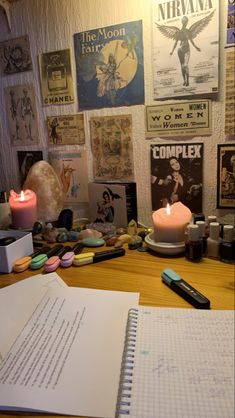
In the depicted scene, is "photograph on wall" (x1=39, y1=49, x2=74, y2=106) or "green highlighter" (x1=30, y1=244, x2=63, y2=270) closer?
"green highlighter" (x1=30, y1=244, x2=63, y2=270)

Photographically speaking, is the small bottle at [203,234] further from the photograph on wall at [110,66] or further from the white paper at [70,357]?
the photograph on wall at [110,66]

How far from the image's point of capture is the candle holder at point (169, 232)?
591 millimetres

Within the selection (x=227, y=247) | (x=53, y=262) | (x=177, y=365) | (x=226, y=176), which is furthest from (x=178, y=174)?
(x=177, y=365)

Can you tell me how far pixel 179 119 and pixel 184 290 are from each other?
1.20ft

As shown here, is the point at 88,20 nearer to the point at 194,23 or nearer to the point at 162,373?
the point at 194,23

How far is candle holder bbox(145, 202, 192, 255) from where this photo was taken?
0.59 meters

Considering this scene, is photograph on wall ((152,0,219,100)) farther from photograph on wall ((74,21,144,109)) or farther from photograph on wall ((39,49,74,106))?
photograph on wall ((39,49,74,106))

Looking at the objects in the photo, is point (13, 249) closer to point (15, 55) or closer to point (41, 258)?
point (41, 258)

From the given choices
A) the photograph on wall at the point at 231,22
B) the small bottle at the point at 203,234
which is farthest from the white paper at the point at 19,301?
the photograph on wall at the point at 231,22

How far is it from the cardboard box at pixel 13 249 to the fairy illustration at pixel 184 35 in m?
0.43

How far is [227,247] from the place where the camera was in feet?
1.80

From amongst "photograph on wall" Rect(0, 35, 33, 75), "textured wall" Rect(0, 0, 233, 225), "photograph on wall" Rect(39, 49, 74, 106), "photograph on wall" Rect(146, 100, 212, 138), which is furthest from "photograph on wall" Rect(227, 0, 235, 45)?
"photograph on wall" Rect(0, 35, 33, 75)

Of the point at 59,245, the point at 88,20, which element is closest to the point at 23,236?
the point at 59,245

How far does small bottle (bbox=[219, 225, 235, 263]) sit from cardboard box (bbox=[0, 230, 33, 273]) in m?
0.34
